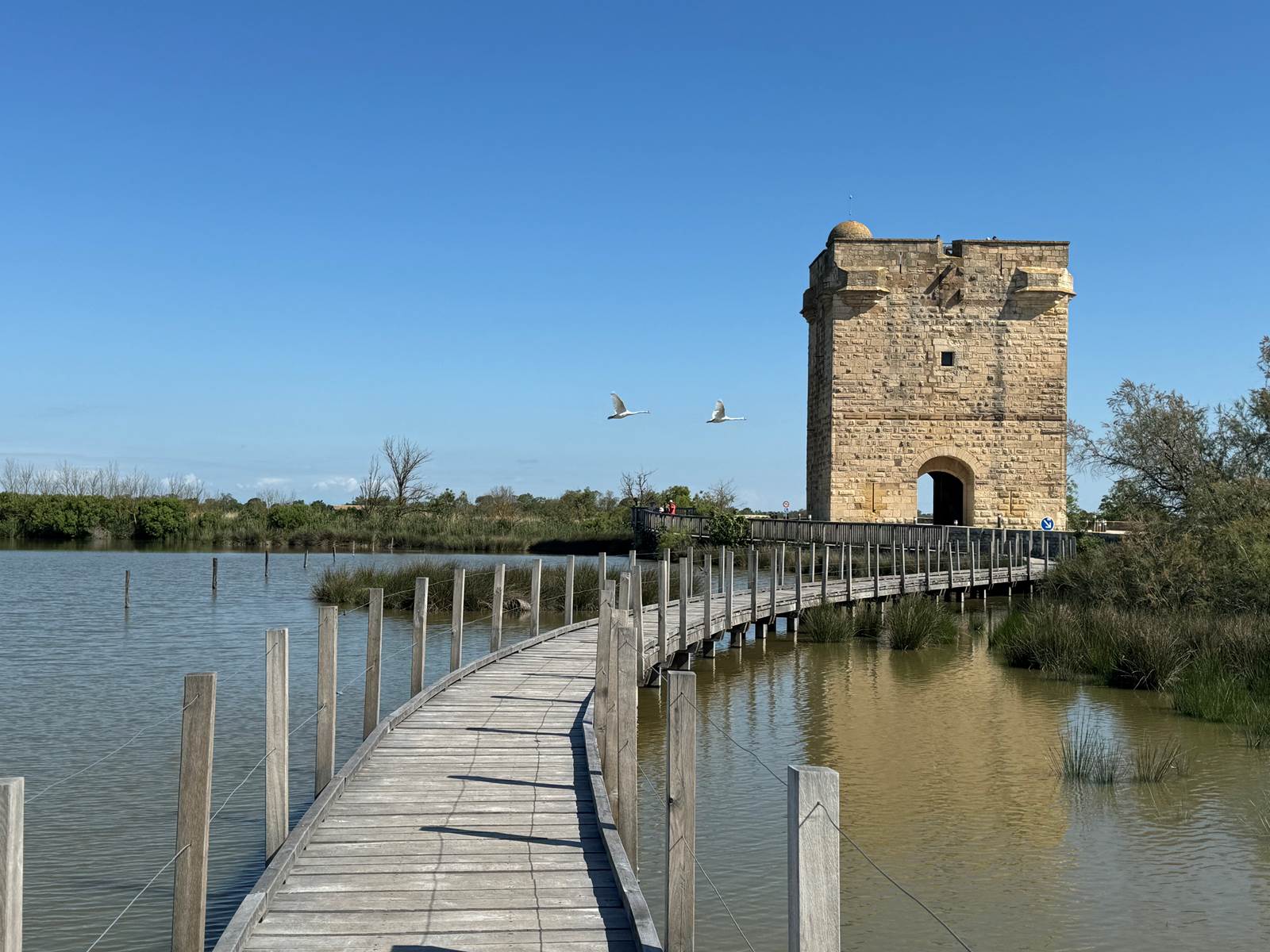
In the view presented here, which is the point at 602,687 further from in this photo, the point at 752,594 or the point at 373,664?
the point at 752,594

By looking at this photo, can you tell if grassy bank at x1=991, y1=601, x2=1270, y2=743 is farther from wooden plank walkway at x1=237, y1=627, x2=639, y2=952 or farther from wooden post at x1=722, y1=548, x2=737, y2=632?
wooden plank walkway at x1=237, y1=627, x2=639, y2=952

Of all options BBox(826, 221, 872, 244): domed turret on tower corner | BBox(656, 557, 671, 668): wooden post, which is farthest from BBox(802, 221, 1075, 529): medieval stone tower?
BBox(656, 557, 671, 668): wooden post

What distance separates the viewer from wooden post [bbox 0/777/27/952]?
3129 millimetres

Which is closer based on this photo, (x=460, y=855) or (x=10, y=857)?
(x=10, y=857)

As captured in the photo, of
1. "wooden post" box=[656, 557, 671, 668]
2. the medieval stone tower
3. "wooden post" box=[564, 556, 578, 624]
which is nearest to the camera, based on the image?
"wooden post" box=[656, 557, 671, 668]

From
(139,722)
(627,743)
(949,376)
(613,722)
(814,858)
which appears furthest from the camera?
(949,376)

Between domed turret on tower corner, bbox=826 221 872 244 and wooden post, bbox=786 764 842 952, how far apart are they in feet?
107

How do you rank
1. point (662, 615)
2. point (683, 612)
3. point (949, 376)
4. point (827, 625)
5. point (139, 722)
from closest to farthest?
point (139, 722), point (662, 615), point (683, 612), point (827, 625), point (949, 376)

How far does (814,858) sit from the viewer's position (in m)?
3.12

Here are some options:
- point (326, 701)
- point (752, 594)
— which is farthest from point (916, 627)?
point (326, 701)

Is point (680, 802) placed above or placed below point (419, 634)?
below

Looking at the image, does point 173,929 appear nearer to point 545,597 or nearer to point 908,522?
point 545,597

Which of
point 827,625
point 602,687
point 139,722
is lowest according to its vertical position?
point 139,722

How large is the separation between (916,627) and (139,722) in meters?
12.3
